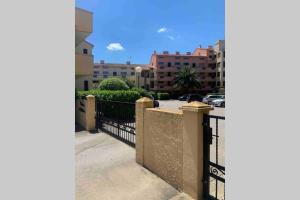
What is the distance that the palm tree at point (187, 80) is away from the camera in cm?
5997

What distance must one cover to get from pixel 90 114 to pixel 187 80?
49389 millimetres

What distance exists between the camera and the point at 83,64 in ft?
60.7

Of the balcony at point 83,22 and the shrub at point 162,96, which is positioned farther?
the shrub at point 162,96

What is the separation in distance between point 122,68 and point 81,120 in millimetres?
70029

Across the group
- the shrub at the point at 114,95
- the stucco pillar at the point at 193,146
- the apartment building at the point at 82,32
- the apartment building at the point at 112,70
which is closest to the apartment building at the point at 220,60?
the apartment building at the point at 112,70

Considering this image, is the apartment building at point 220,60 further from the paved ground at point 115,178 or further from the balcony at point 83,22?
the paved ground at point 115,178

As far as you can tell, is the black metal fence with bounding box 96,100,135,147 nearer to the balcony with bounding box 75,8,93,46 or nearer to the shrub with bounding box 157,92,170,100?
the balcony with bounding box 75,8,93,46

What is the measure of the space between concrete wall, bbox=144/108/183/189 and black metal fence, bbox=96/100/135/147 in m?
2.29

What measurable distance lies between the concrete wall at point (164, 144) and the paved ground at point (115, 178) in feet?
0.73

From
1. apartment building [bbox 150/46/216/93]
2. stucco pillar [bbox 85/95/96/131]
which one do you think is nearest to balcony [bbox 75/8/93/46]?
stucco pillar [bbox 85/95/96/131]

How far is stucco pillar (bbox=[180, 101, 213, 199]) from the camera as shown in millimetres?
4496

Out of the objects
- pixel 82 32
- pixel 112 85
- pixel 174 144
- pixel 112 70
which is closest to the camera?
pixel 174 144

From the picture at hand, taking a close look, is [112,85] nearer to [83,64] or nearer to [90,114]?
[83,64]

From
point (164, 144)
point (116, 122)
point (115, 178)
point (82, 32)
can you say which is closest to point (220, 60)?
point (82, 32)
